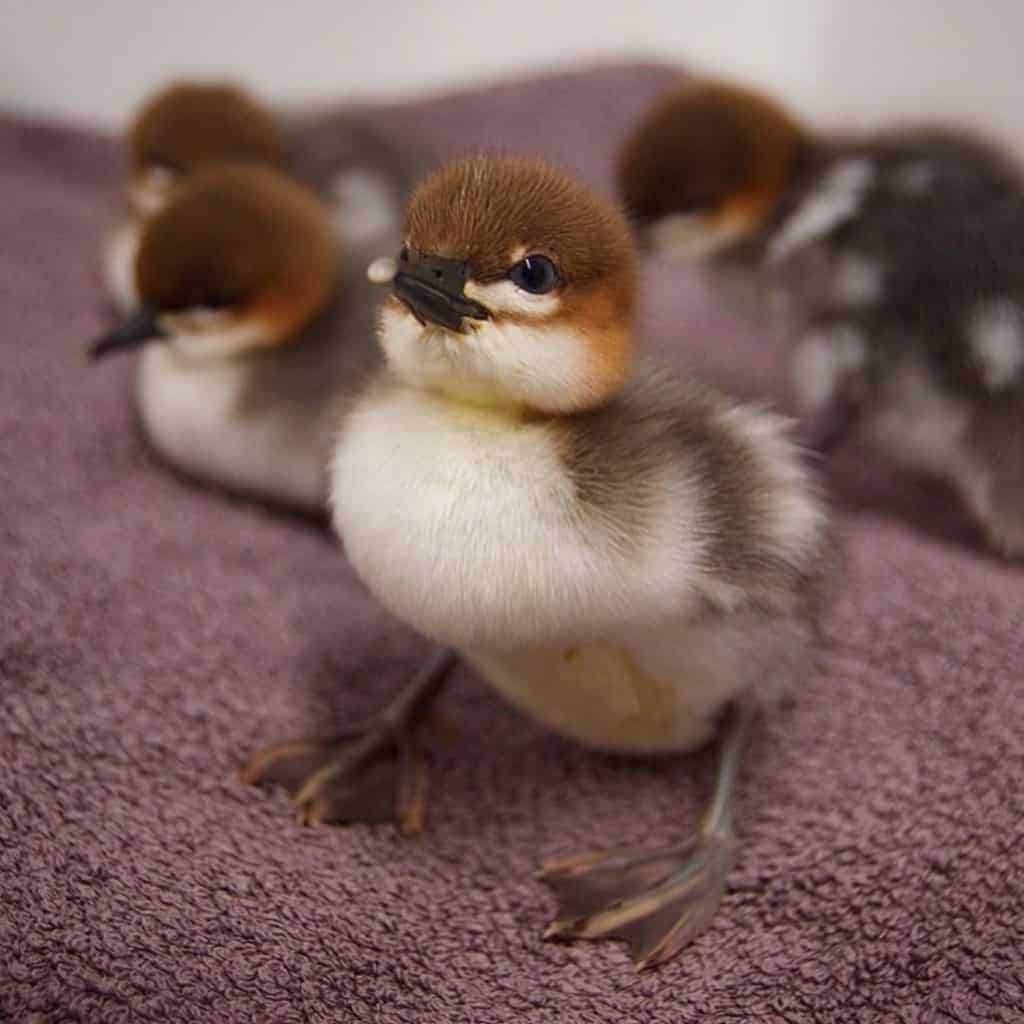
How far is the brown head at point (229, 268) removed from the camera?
1165 mm

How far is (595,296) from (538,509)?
13 centimetres

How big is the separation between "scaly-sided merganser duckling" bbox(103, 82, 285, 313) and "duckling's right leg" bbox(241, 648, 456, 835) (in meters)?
0.74

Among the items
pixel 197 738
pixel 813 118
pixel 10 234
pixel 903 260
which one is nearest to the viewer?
pixel 197 738

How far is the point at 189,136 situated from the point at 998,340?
3.10 ft

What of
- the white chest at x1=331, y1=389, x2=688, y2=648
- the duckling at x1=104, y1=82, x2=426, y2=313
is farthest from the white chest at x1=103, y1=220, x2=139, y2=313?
the white chest at x1=331, y1=389, x2=688, y2=648

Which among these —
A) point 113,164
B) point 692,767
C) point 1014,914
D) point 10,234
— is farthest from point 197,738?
point 113,164

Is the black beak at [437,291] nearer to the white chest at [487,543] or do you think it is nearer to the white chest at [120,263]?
the white chest at [487,543]

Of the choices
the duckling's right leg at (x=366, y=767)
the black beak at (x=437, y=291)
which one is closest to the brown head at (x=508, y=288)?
the black beak at (x=437, y=291)

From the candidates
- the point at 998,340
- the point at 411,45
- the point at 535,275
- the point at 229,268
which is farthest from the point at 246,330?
the point at 411,45

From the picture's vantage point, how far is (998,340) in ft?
3.84

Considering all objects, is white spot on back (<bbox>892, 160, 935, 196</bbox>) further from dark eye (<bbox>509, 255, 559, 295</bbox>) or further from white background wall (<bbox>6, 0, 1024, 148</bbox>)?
dark eye (<bbox>509, 255, 559, 295</bbox>)

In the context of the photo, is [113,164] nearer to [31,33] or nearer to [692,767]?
[31,33]

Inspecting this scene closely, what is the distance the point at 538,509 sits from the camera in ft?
2.25

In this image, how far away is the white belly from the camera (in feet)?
4.07
